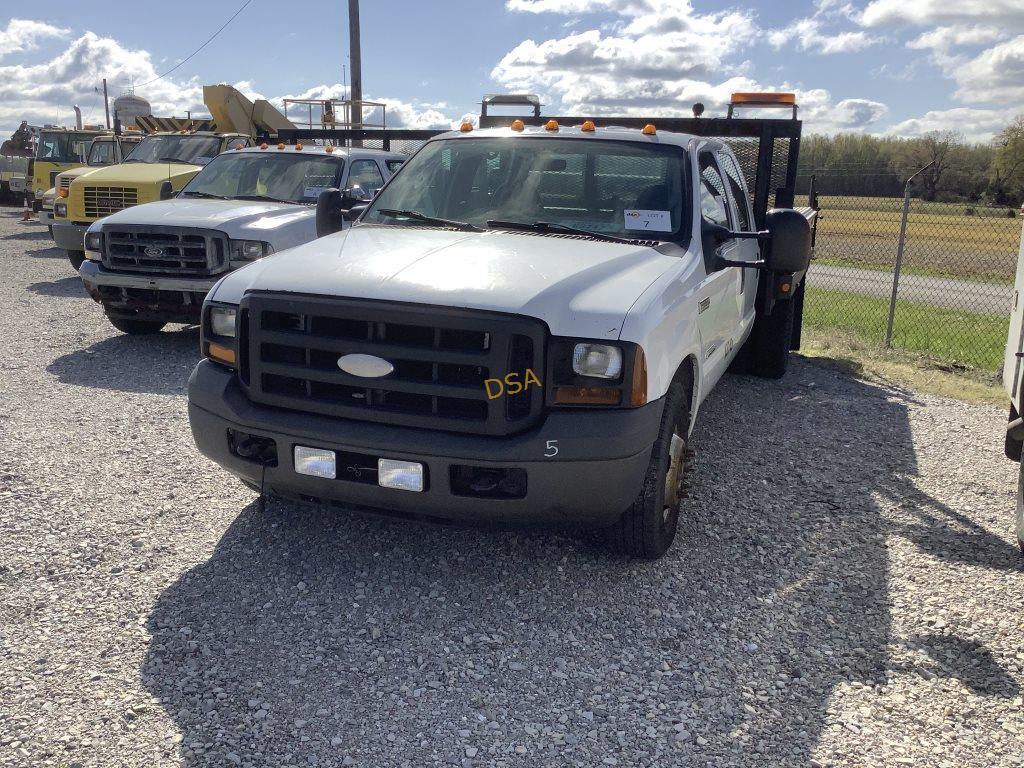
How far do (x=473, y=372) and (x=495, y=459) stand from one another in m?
0.34

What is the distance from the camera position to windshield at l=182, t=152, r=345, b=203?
29.6ft

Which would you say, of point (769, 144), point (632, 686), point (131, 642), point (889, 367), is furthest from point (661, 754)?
point (889, 367)

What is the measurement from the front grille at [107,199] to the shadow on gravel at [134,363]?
3560 mm

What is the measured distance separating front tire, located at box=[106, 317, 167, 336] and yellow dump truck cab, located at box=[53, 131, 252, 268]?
330cm

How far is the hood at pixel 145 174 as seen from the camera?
39.3 feet

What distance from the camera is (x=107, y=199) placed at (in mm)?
12016

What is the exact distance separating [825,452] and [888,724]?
123 inches

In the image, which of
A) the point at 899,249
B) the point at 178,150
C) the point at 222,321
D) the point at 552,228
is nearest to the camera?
the point at 222,321

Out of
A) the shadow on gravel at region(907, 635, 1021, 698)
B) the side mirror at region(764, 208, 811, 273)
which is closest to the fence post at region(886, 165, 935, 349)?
the side mirror at region(764, 208, 811, 273)

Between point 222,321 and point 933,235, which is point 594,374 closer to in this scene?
point 222,321

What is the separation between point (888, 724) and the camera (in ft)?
9.80

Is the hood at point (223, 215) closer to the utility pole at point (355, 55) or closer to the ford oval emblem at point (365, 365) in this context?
the ford oval emblem at point (365, 365)

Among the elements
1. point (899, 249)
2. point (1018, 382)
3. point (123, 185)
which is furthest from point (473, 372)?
point (123, 185)

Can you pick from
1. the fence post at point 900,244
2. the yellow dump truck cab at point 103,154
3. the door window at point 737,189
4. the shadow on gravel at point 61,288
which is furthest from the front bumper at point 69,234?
the fence post at point 900,244
